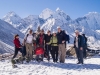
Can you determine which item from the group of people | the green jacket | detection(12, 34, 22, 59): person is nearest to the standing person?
the group of people

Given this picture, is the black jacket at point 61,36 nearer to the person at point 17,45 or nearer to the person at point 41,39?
the person at point 41,39

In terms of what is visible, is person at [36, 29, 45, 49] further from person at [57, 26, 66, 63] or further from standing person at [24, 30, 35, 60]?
person at [57, 26, 66, 63]

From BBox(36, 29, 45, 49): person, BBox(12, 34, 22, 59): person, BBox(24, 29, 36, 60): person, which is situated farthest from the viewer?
BBox(12, 34, 22, 59): person

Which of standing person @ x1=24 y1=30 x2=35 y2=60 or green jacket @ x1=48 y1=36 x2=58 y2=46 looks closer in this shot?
standing person @ x1=24 y1=30 x2=35 y2=60

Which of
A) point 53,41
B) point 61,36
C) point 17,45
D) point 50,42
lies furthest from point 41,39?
point 17,45

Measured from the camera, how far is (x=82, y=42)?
17.1 meters

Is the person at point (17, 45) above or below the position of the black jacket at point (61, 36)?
below

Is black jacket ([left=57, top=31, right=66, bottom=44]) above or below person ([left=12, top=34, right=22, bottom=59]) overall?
above

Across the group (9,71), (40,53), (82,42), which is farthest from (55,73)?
(82,42)

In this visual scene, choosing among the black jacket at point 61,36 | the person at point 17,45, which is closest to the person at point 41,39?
the black jacket at point 61,36

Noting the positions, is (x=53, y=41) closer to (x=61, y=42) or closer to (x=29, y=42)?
(x=61, y=42)

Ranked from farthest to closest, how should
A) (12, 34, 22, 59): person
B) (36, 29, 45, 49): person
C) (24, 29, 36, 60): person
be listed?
(12, 34, 22, 59): person → (36, 29, 45, 49): person → (24, 29, 36, 60): person

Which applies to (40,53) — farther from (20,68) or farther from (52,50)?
(20,68)

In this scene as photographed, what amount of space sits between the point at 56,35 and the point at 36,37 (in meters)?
1.49
